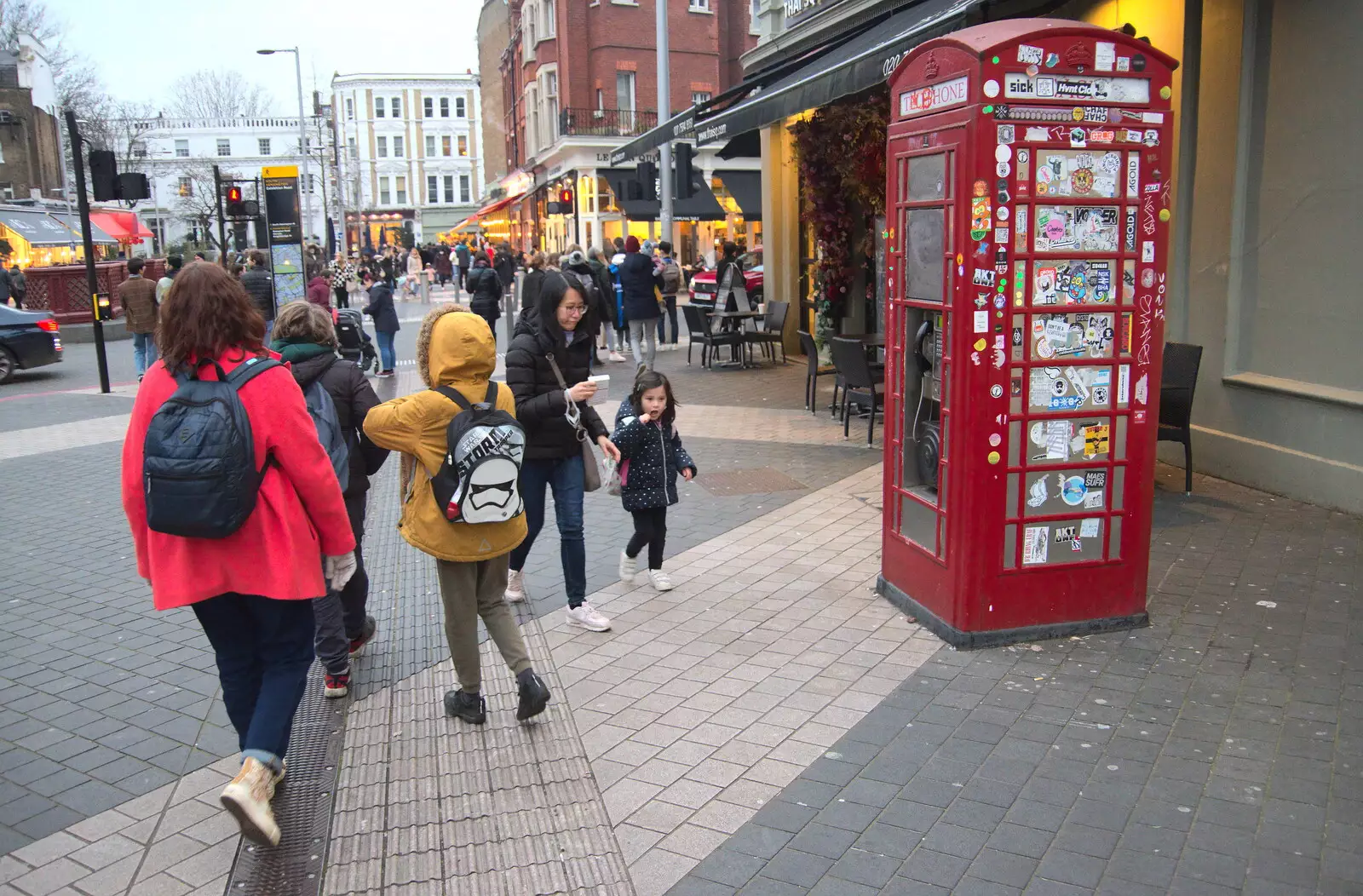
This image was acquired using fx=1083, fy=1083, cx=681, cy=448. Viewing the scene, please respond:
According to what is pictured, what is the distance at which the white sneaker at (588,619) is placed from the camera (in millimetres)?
5523

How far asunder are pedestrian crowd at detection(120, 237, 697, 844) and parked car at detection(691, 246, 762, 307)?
51.6 feet

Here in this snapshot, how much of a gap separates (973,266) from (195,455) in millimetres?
3169

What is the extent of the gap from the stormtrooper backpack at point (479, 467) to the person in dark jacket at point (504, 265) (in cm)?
2081

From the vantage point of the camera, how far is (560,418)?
17.5ft

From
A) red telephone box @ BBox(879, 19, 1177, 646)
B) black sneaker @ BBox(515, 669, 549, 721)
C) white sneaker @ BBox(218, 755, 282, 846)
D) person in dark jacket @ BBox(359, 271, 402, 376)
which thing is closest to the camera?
white sneaker @ BBox(218, 755, 282, 846)

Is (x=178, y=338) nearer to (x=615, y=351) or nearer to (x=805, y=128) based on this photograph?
(x=805, y=128)

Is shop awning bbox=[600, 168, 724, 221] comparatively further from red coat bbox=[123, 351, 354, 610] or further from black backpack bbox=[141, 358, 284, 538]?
black backpack bbox=[141, 358, 284, 538]

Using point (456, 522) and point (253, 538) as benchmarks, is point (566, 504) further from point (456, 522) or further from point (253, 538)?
point (253, 538)

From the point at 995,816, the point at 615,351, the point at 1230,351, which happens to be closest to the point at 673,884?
the point at 995,816

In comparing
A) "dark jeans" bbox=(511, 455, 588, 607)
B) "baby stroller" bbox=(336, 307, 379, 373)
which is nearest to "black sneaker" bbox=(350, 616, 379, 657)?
"dark jeans" bbox=(511, 455, 588, 607)

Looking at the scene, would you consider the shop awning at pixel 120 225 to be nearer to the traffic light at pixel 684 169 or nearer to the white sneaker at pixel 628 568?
the traffic light at pixel 684 169

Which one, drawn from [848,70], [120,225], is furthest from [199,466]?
[120,225]

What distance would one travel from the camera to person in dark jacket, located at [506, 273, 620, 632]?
5.24 meters

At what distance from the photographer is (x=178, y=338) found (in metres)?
3.45
